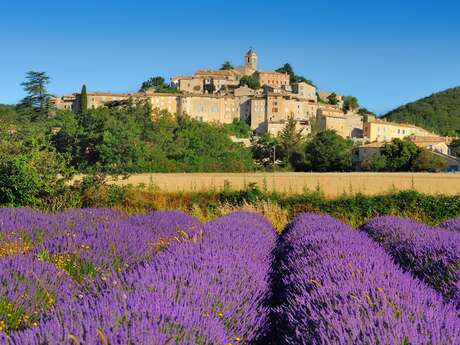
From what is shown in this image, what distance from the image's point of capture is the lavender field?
7.12 feet

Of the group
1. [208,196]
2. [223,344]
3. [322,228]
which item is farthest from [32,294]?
[208,196]

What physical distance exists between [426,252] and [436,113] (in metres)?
131

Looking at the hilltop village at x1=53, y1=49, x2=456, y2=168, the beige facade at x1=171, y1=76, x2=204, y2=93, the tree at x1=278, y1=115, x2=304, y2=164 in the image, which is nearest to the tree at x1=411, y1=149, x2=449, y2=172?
the tree at x1=278, y1=115, x2=304, y2=164

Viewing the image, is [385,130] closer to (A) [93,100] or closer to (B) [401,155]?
(B) [401,155]

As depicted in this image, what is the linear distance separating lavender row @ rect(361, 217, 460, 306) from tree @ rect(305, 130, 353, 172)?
172ft

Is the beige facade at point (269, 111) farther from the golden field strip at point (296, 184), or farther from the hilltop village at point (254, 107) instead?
the golden field strip at point (296, 184)

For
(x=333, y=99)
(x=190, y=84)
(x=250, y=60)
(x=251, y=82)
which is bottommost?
(x=333, y=99)

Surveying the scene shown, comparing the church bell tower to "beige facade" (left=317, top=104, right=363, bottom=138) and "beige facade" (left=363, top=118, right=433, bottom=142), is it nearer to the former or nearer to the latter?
"beige facade" (left=317, top=104, right=363, bottom=138)

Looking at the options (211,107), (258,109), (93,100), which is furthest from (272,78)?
(93,100)

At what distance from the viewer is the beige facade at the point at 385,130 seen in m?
103

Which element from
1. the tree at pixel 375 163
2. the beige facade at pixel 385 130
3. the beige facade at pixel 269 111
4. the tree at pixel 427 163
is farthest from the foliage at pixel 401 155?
the beige facade at pixel 385 130

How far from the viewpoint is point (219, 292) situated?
3.13 metres

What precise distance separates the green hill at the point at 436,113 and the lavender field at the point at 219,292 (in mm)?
122553

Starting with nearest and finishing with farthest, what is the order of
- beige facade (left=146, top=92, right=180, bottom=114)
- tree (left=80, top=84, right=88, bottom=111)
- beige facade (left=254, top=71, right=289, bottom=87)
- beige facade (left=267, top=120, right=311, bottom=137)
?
tree (left=80, top=84, right=88, bottom=111) → beige facade (left=267, top=120, right=311, bottom=137) → beige facade (left=146, top=92, right=180, bottom=114) → beige facade (left=254, top=71, right=289, bottom=87)
